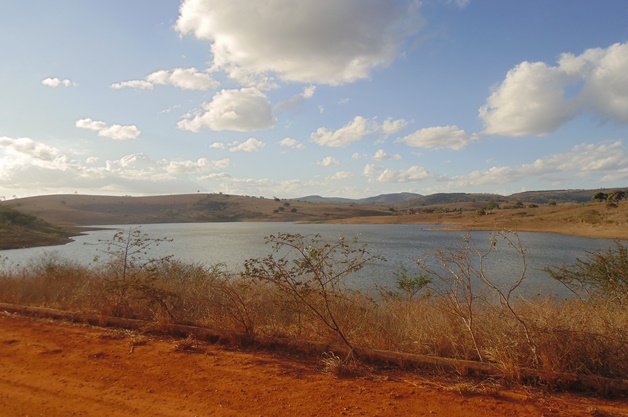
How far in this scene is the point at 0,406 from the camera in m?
4.67

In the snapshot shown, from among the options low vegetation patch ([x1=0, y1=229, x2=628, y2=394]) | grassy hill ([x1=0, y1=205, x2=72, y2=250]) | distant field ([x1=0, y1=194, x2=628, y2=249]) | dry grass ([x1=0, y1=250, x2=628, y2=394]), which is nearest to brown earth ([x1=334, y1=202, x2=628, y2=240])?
distant field ([x1=0, y1=194, x2=628, y2=249])

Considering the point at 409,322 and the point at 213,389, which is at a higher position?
the point at 409,322

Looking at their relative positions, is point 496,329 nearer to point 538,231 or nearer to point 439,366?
point 439,366

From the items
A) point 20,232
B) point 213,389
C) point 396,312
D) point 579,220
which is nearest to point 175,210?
point 20,232

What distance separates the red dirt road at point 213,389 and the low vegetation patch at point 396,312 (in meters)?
0.49

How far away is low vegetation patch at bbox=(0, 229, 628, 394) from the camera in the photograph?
5.34 m

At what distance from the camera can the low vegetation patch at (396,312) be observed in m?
5.34

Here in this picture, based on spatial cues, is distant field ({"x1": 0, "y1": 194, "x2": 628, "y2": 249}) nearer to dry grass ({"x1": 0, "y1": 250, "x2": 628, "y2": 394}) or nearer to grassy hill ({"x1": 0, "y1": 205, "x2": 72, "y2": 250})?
grassy hill ({"x1": 0, "y1": 205, "x2": 72, "y2": 250})

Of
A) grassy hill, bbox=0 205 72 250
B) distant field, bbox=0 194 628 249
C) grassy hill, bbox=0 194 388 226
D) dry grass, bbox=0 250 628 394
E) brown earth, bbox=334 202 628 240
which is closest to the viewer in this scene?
dry grass, bbox=0 250 628 394

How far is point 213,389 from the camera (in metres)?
5.18

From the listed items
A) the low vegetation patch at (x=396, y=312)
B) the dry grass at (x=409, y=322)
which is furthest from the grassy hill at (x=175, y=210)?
the dry grass at (x=409, y=322)

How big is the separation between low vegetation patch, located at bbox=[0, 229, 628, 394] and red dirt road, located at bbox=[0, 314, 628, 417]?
485mm

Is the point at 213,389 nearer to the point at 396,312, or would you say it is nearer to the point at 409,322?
the point at 409,322

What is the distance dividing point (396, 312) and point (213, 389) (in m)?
4.44
